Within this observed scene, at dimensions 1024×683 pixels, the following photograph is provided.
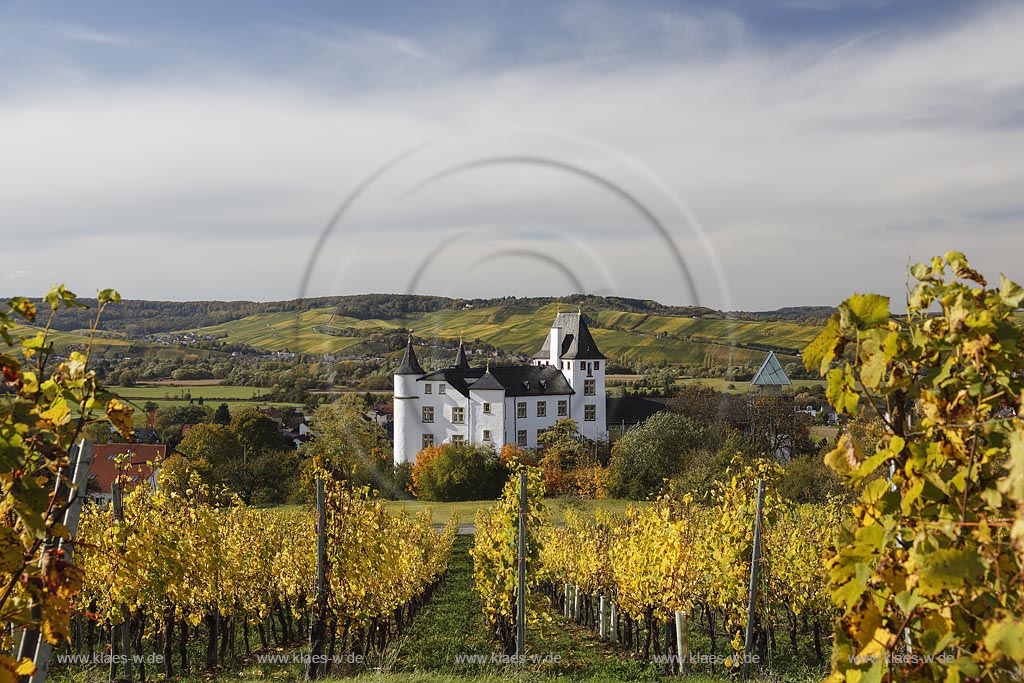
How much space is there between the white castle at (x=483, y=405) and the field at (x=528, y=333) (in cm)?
172

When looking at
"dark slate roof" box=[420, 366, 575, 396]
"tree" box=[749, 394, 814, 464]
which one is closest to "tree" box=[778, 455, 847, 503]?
"tree" box=[749, 394, 814, 464]

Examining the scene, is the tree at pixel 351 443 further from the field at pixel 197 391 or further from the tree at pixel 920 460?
the tree at pixel 920 460

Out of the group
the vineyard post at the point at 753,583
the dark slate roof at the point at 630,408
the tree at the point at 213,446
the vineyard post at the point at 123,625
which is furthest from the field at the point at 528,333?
the vineyard post at the point at 753,583

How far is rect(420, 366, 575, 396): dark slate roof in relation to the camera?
1316 inches

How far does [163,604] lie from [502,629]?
3578mm

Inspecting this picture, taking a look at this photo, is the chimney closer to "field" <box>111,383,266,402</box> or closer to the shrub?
the shrub

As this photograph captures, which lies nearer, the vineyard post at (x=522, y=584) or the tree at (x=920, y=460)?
the tree at (x=920, y=460)

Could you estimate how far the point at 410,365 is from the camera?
110 ft

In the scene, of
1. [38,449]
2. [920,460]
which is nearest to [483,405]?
[38,449]

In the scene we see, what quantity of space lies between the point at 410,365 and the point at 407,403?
1.79 m

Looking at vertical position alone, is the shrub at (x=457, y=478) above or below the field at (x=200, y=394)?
below

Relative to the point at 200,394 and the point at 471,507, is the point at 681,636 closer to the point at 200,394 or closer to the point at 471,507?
the point at 471,507

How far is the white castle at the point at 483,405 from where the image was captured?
3269 centimetres

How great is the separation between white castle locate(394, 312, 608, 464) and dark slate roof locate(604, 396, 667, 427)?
0.44m
